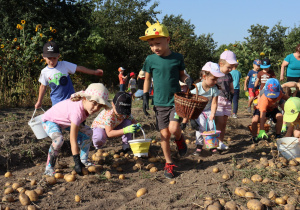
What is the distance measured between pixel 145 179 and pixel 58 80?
1.75 metres

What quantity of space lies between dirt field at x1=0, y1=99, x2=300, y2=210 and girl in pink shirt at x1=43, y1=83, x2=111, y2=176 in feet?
0.84

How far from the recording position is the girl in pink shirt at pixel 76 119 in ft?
10.8

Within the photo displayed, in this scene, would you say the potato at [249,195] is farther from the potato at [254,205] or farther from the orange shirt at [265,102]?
the orange shirt at [265,102]

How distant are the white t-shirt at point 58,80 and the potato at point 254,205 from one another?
2.70 m

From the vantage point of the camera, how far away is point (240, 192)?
9.45ft

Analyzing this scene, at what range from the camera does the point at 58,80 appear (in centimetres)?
417

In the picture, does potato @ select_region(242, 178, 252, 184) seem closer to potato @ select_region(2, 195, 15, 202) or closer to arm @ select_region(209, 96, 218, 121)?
arm @ select_region(209, 96, 218, 121)

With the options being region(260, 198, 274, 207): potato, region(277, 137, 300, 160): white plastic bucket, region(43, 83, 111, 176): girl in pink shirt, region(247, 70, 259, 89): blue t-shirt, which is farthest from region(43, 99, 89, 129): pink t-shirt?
region(247, 70, 259, 89): blue t-shirt

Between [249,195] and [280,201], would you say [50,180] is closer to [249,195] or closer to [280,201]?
[249,195]

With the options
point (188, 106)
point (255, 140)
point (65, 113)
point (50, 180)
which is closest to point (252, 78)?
point (255, 140)

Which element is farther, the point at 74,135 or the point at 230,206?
the point at 74,135

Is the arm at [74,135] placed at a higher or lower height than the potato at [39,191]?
higher

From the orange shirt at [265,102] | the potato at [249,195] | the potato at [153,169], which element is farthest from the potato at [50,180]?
the orange shirt at [265,102]

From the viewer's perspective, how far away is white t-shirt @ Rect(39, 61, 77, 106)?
13.6ft
